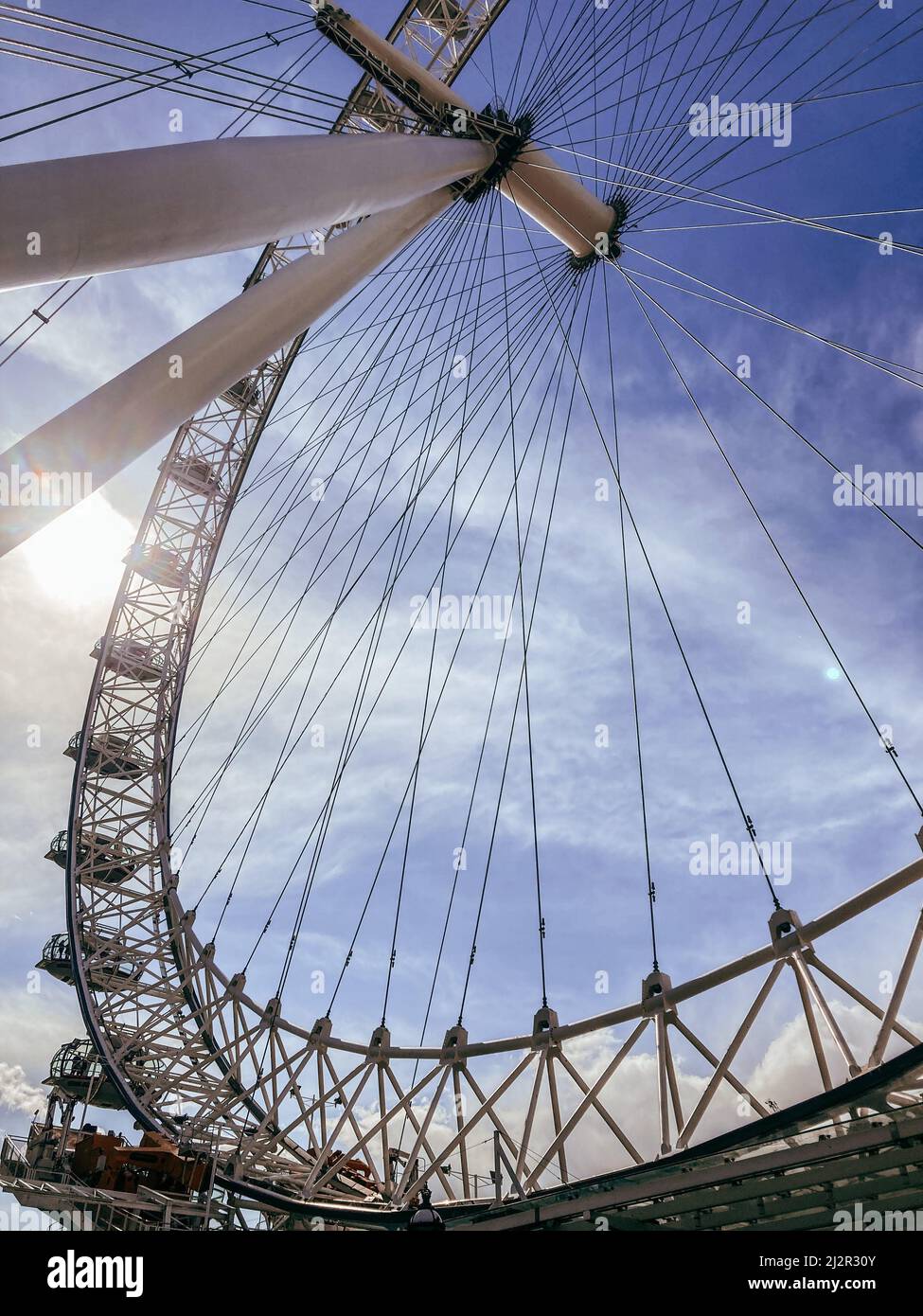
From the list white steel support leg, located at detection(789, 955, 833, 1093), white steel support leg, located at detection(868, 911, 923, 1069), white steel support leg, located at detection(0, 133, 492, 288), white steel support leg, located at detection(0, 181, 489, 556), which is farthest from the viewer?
white steel support leg, located at detection(789, 955, 833, 1093)

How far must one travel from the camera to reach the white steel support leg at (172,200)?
253 inches

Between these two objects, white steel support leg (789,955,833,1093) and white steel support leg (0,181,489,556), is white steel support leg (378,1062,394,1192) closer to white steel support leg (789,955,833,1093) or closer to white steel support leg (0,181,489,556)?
white steel support leg (789,955,833,1093)

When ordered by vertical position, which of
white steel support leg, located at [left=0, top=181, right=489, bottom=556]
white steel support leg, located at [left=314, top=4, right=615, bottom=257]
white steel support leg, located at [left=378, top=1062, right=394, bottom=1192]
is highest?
white steel support leg, located at [left=314, top=4, right=615, bottom=257]

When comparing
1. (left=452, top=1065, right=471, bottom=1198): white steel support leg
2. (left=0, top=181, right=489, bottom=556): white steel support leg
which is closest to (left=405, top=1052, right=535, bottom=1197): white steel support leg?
(left=452, top=1065, right=471, bottom=1198): white steel support leg

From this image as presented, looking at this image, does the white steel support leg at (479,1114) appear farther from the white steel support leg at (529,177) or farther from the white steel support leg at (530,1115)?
the white steel support leg at (529,177)

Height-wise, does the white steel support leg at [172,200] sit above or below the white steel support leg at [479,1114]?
above

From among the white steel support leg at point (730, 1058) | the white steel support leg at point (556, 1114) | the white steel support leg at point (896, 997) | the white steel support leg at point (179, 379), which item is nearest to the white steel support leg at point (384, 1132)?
the white steel support leg at point (556, 1114)

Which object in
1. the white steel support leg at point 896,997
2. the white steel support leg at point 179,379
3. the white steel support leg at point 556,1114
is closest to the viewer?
the white steel support leg at point 179,379

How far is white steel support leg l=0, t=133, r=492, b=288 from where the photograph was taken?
643cm

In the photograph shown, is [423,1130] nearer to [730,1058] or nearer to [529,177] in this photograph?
[730,1058]
